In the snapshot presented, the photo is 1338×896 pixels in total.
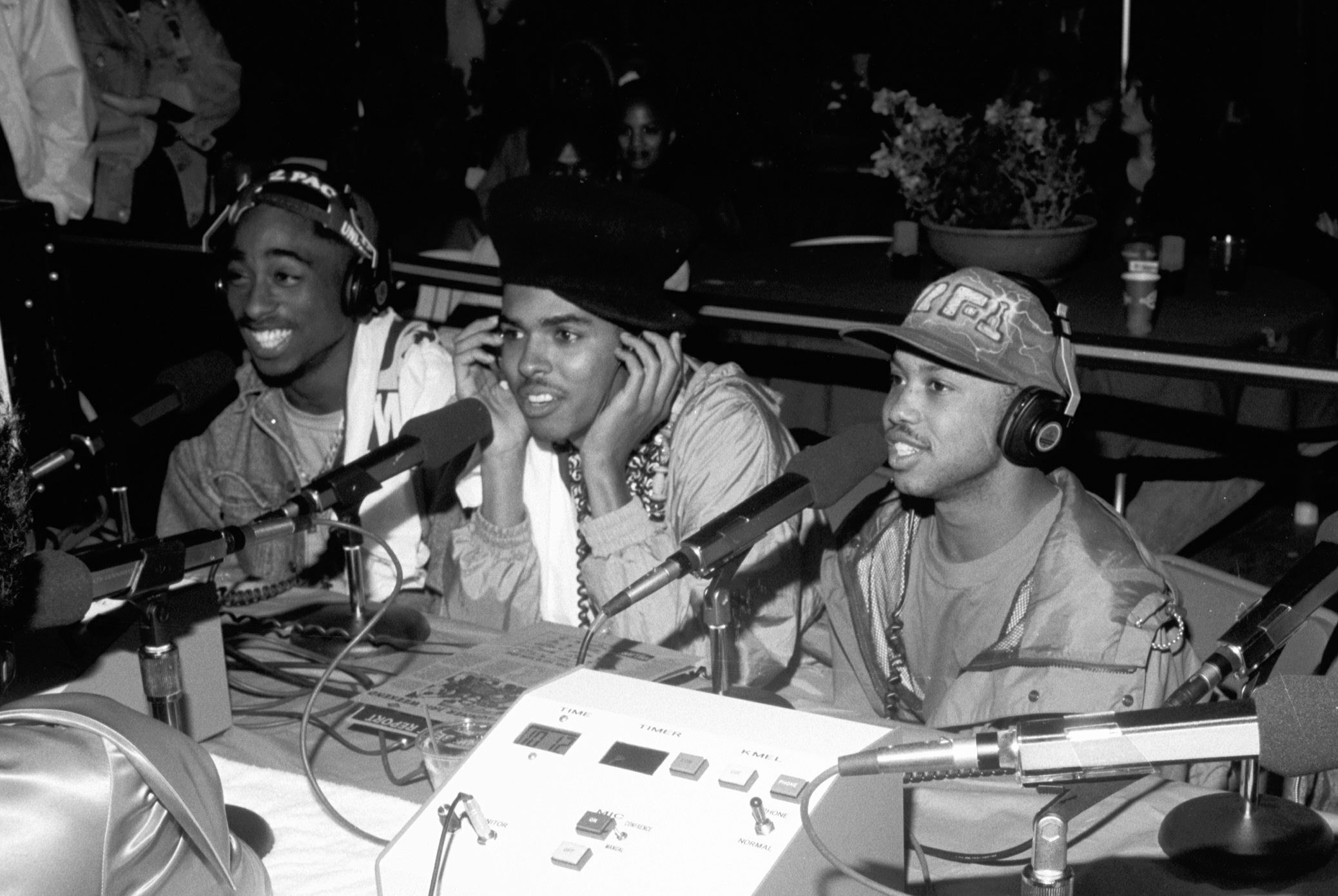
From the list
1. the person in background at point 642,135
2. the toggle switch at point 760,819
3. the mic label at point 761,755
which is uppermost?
the person in background at point 642,135

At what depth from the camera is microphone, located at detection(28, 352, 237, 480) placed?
2.15 m

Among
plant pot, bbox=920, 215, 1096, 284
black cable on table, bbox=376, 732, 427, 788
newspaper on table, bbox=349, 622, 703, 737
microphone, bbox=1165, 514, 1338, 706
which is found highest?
plant pot, bbox=920, 215, 1096, 284

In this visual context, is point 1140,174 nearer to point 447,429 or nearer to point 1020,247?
point 1020,247

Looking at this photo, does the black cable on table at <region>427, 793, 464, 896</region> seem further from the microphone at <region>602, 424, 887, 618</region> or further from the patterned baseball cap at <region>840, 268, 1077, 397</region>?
the patterned baseball cap at <region>840, 268, 1077, 397</region>

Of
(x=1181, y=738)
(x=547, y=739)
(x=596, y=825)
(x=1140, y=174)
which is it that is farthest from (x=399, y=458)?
(x=1140, y=174)

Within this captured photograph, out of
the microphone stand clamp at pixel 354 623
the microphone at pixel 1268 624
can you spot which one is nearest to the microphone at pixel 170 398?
→ the microphone stand clamp at pixel 354 623

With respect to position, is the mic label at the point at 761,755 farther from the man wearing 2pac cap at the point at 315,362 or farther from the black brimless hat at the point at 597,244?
the man wearing 2pac cap at the point at 315,362

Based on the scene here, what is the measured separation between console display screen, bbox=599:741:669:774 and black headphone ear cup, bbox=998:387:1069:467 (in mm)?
958

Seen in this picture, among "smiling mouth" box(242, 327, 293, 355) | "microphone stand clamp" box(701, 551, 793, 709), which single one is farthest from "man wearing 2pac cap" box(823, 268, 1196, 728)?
"smiling mouth" box(242, 327, 293, 355)

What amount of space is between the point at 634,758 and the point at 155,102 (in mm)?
4836

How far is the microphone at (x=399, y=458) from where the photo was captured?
1.79 m

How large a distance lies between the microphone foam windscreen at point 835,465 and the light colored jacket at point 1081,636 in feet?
1.22

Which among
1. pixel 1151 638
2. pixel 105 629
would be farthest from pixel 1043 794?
pixel 105 629

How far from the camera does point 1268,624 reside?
1376 millimetres
